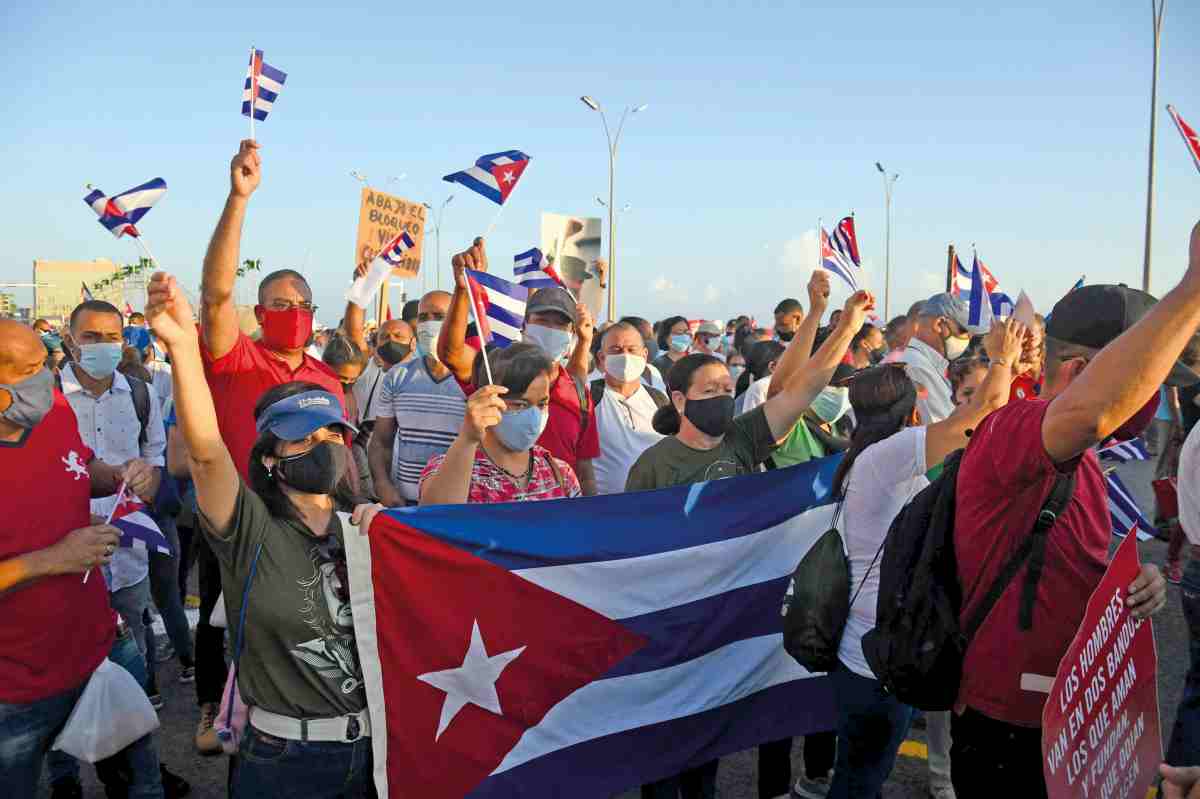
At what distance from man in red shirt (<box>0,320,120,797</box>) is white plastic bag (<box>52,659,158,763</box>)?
1.9 inches

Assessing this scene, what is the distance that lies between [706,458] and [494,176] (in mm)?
1985

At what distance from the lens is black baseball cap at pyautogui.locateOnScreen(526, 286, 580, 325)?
15.1 ft

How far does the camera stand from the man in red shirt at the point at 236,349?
3.47 m

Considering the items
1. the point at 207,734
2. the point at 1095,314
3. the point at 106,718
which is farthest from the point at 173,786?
the point at 1095,314

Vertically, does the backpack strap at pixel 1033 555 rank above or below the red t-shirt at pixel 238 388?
below

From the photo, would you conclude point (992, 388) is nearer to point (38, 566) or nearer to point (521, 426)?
point (521, 426)

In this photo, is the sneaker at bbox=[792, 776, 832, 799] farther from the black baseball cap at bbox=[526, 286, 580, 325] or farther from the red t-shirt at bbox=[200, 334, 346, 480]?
the red t-shirt at bbox=[200, 334, 346, 480]

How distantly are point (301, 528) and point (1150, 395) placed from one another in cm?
219

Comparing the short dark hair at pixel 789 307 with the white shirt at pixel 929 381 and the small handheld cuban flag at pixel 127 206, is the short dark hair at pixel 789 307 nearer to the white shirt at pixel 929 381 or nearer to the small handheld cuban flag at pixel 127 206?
the white shirt at pixel 929 381

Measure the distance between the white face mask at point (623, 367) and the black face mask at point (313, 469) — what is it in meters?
2.63

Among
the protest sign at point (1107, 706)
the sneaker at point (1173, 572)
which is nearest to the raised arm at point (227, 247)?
the protest sign at point (1107, 706)

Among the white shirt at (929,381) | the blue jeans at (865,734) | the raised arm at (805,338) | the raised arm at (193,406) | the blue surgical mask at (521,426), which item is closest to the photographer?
the raised arm at (193,406)

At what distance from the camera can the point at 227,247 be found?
3457 mm

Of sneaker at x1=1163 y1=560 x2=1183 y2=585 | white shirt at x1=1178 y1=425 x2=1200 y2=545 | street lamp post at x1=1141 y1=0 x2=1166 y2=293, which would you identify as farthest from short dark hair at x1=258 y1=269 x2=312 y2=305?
street lamp post at x1=1141 y1=0 x2=1166 y2=293
